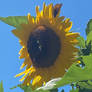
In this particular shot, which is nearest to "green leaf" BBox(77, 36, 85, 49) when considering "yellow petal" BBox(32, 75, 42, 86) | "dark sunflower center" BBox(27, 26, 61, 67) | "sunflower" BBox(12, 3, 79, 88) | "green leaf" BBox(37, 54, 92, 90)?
"sunflower" BBox(12, 3, 79, 88)

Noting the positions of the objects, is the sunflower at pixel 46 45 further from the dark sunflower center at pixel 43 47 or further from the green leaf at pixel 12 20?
the green leaf at pixel 12 20

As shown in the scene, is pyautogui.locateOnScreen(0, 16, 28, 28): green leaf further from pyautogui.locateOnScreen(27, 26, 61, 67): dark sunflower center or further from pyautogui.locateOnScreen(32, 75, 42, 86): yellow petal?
pyautogui.locateOnScreen(32, 75, 42, 86): yellow petal

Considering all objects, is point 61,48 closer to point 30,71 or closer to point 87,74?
point 30,71

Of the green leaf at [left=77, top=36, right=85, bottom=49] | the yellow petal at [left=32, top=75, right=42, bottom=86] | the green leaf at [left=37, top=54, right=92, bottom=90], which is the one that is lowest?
the green leaf at [left=37, top=54, right=92, bottom=90]

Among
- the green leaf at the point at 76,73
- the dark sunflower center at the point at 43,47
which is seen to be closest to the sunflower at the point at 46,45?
the dark sunflower center at the point at 43,47

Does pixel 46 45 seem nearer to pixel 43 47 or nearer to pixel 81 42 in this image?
pixel 43 47

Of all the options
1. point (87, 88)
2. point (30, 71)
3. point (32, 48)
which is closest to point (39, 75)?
point (30, 71)

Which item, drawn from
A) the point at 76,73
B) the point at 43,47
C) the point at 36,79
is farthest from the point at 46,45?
the point at 76,73
